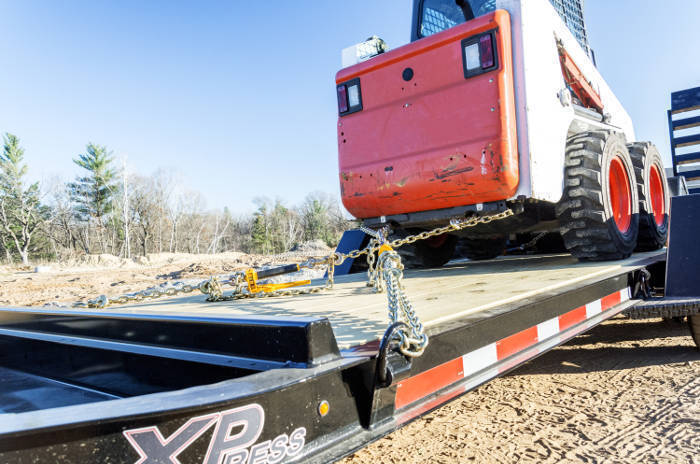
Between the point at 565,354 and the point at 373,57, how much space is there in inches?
113

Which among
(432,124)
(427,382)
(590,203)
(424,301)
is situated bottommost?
(427,382)

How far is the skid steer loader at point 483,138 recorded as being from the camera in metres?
3.53

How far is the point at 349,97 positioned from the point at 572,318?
2.52 meters

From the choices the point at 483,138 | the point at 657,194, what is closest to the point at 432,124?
the point at 483,138

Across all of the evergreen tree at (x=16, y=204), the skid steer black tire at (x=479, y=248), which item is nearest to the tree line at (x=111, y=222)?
the evergreen tree at (x=16, y=204)

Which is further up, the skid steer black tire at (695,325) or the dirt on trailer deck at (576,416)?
the skid steer black tire at (695,325)

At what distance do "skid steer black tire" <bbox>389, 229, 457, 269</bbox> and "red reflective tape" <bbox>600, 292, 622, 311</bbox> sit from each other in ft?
6.84

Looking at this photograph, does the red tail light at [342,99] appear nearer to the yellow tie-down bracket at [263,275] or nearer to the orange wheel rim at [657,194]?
the yellow tie-down bracket at [263,275]

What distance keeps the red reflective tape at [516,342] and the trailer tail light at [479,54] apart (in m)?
2.04

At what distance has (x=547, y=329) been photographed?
2.34 m

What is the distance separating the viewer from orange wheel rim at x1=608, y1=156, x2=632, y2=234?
14.9 feet

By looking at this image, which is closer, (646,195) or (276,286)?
(276,286)

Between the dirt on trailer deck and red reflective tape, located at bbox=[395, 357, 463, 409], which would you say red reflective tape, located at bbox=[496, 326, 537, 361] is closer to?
red reflective tape, located at bbox=[395, 357, 463, 409]

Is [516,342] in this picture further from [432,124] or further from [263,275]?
[432,124]
